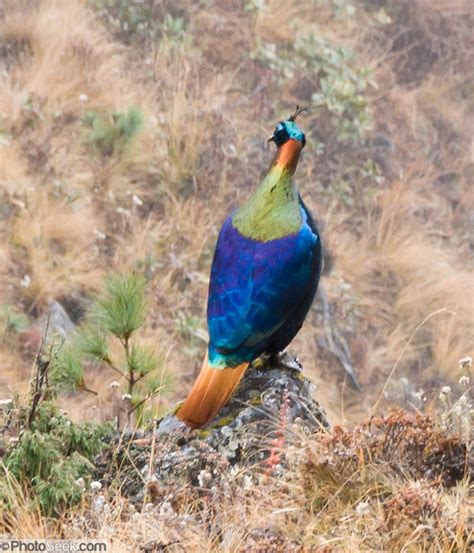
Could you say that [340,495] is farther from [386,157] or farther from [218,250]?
[386,157]

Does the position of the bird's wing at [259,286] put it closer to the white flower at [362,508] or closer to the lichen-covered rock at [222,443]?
the lichen-covered rock at [222,443]

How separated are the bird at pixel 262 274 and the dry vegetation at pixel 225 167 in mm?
2645

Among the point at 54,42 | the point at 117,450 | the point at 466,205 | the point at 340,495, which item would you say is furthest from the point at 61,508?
the point at 466,205

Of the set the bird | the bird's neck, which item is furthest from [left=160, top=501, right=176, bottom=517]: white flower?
the bird's neck

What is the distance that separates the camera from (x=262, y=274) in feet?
13.6

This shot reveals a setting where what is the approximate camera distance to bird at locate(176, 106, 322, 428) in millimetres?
4105

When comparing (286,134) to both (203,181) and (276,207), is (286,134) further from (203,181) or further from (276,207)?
(203,181)

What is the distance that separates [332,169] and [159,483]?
638 centimetres

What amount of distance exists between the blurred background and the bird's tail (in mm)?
2783

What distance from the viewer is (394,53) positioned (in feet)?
37.4

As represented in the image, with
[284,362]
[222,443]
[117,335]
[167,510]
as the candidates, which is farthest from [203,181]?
[167,510]

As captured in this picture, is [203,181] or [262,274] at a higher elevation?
[262,274]

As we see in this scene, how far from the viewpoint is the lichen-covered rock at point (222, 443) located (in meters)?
4.04

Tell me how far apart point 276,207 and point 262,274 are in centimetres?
23
